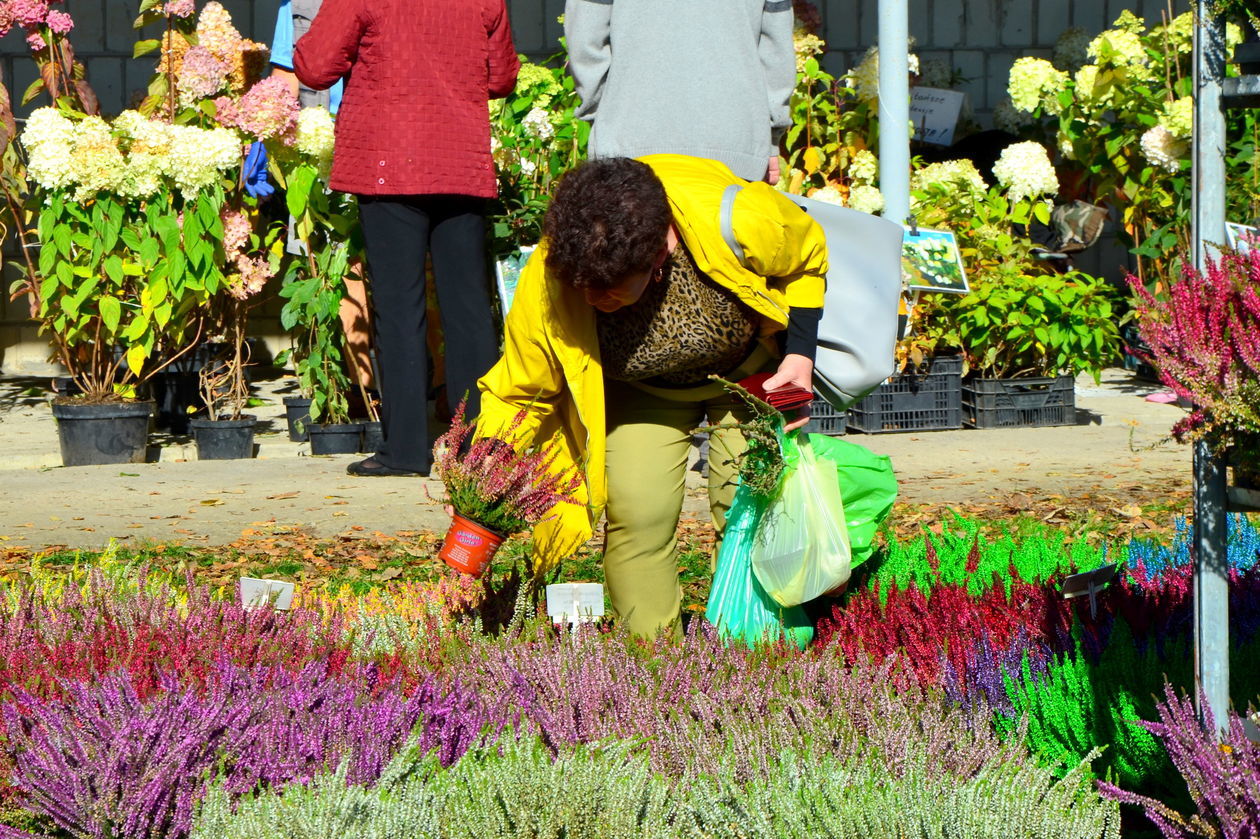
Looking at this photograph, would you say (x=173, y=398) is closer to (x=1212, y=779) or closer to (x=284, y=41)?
(x=284, y=41)

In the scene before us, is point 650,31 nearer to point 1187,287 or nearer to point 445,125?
point 445,125

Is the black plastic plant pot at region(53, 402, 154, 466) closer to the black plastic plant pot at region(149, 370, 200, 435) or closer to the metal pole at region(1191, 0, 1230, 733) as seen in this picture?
the black plastic plant pot at region(149, 370, 200, 435)

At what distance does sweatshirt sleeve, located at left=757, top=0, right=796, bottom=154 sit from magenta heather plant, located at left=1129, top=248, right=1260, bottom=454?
267 centimetres

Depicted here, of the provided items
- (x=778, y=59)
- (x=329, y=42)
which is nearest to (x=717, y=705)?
(x=778, y=59)

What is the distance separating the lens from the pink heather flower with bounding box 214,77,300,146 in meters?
6.31

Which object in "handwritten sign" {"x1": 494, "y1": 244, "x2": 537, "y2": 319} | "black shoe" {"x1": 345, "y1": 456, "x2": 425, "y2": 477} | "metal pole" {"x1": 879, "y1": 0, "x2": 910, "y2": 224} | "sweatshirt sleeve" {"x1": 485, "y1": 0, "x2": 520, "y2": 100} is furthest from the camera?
"metal pole" {"x1": 879, "y1": 0, "x2": 910, "y2": 224}

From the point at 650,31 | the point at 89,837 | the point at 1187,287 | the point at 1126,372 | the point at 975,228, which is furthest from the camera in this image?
the point at 1126,372

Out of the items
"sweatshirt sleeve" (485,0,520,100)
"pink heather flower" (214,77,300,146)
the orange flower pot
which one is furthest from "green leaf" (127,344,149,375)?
the orange flower pot

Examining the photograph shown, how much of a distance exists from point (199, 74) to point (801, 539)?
405 cm

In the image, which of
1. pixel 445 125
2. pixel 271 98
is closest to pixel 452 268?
pixel 445 125

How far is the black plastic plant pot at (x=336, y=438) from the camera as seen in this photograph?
6812 millimetres

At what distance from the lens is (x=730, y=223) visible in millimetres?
3287

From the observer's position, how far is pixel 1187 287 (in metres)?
2.27

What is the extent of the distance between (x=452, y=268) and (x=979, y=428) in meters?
2.80
